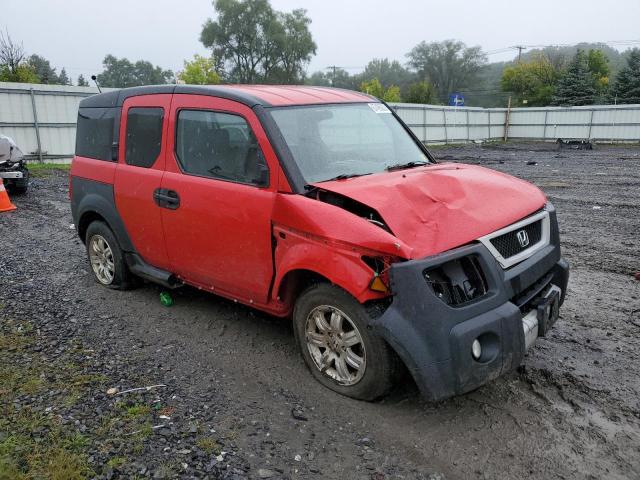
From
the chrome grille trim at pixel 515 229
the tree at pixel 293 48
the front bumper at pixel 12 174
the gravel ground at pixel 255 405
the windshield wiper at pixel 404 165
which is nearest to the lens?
the gravel ground at pixel 255 405

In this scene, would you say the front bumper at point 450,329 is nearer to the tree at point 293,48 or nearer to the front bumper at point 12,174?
A: the front bumper at point 12,174

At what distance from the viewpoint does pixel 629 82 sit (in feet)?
140

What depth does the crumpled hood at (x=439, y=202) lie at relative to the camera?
319 centimetres

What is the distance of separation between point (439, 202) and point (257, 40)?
74951 mm

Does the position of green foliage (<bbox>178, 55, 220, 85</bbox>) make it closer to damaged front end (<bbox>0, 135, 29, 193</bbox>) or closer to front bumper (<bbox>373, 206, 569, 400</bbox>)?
damaged front end (<bbox>0, 135, 29, 193</bbox>)

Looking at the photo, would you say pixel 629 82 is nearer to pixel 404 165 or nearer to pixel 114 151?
pixel 404 165

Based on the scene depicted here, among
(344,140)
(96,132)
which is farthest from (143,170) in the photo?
(344,140)

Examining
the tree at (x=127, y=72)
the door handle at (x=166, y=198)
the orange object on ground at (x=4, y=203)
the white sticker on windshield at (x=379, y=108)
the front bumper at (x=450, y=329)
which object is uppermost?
the tree at (x=127, y=72)

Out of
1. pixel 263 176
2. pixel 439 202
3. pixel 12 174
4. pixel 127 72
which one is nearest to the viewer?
pixel 439 202

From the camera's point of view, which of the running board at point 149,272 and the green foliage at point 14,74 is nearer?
the running board at point 149,272

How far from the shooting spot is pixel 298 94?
14.6ft

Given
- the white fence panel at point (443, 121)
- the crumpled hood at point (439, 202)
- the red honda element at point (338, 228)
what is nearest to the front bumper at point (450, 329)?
the red honda element at point (338, 228)

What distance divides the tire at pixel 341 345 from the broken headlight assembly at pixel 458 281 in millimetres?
466

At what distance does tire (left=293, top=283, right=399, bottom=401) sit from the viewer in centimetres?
330
